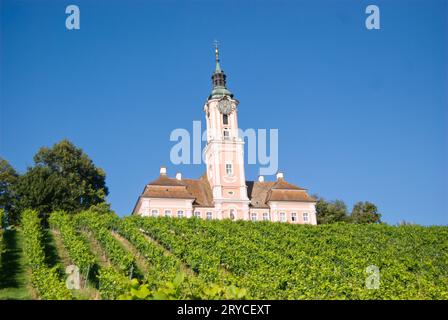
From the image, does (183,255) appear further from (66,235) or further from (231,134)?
(231,134)

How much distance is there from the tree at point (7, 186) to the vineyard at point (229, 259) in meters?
15.2

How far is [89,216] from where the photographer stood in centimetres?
3678

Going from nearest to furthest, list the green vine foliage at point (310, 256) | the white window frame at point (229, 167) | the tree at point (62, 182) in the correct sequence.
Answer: the green vine foliage at point (310, 256) → the tree at point (62, 182) → the white window frame at point (229, 167)

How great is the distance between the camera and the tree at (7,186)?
4981 cm

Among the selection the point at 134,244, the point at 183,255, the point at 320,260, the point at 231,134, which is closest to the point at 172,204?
the point at 231,134

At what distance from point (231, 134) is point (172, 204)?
1328 cm

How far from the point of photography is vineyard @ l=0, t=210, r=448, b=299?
16.3m

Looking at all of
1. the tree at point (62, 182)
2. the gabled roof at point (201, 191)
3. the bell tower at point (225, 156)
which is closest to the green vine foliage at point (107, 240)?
the tree at point (62, 182)

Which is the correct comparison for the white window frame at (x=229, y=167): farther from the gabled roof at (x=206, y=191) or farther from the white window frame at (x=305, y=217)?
the white window frame at (x=305, y=217)

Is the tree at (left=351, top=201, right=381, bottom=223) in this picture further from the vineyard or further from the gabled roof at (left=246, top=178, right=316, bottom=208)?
the vineyard

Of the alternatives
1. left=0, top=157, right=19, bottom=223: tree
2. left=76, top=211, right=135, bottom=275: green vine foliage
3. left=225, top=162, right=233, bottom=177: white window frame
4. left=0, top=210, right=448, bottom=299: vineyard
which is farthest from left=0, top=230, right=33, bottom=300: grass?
left=225, top=162, right=233, bottom=177: white window frame

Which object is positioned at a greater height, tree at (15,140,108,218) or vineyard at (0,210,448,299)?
tree at (15,140,108,218)

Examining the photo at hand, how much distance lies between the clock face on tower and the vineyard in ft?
78.8
